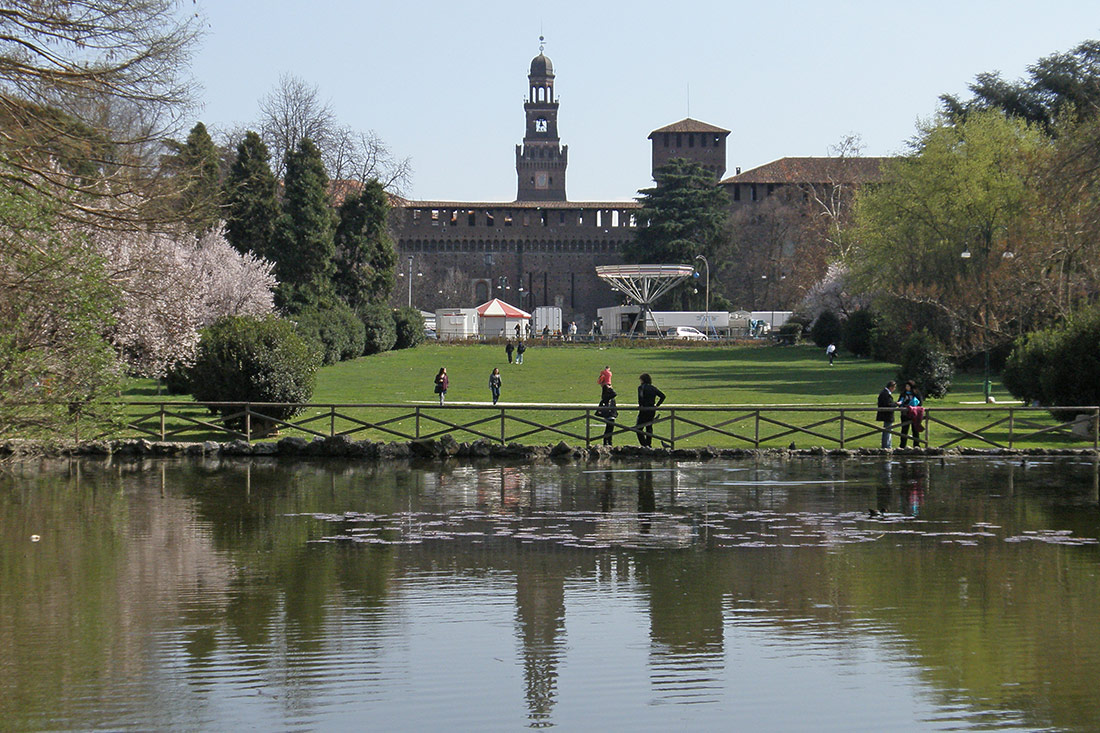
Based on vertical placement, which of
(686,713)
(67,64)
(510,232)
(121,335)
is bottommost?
(686,713)

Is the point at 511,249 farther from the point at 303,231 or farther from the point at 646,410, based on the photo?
the point at 646,410

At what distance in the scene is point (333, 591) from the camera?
8719mm

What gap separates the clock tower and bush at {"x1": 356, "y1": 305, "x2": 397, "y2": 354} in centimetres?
7578

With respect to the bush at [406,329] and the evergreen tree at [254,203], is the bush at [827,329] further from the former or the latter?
the evergreen tree at [254,203]

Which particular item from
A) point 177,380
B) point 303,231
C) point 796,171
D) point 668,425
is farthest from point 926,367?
point 796,171

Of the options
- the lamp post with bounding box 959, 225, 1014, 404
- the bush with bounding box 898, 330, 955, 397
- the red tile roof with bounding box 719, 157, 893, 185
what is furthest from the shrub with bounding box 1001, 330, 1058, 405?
the red tile roof with bounding box 719, 157, 893, 185

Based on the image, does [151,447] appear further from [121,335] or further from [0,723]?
[0,723]

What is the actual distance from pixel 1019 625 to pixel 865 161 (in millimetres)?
78661

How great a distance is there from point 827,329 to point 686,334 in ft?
43.9

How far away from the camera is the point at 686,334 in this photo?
67.4 metres

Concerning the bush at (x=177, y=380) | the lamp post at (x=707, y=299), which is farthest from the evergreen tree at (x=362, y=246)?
the lamp post at (x=707, y=299)

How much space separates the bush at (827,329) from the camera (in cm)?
5434

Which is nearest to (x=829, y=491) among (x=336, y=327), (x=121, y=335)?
(x=121, y=335)

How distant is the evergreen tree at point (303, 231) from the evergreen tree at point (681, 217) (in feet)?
117
